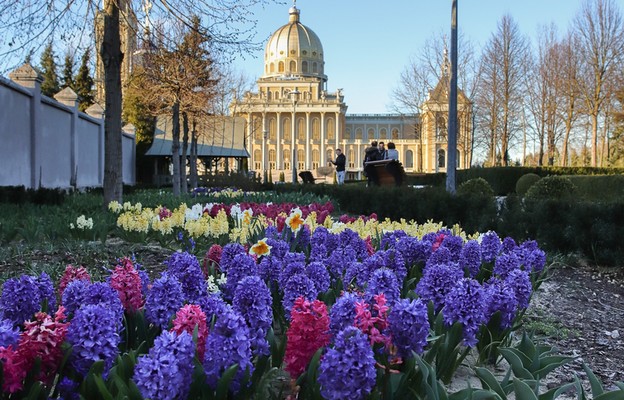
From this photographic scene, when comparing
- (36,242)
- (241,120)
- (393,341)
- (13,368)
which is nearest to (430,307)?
(393,341)

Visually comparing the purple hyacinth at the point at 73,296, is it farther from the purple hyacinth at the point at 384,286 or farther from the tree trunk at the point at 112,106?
the tree trunk at the point at 112,106

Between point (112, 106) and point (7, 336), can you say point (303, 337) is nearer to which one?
point (7, 336)

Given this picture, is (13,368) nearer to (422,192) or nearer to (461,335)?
(461,335)

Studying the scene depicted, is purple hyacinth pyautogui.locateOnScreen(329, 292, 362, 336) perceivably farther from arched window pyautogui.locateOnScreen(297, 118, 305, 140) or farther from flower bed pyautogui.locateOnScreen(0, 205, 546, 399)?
arched window pyautogui.locateOnScreen(297, 118, 305, 140)

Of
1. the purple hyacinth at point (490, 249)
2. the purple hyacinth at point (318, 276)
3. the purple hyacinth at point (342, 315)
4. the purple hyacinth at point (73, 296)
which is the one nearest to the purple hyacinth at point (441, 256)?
the purple hyacinth at point (490, 249)

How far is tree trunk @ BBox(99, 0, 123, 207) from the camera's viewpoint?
376 inches

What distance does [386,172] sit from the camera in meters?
15.4

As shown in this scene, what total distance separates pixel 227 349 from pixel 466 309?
1040 millimetres

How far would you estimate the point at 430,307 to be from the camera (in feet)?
8.68

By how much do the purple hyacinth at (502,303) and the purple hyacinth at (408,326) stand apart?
81cm

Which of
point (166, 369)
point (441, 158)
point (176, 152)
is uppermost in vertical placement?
point (441, 158)

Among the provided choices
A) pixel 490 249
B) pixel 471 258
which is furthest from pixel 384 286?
pixel 490 249

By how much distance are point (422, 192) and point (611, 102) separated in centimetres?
2441

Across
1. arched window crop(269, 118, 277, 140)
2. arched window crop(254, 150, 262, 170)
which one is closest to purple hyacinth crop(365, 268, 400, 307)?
arched window crop(254, 150, 262, 170)
